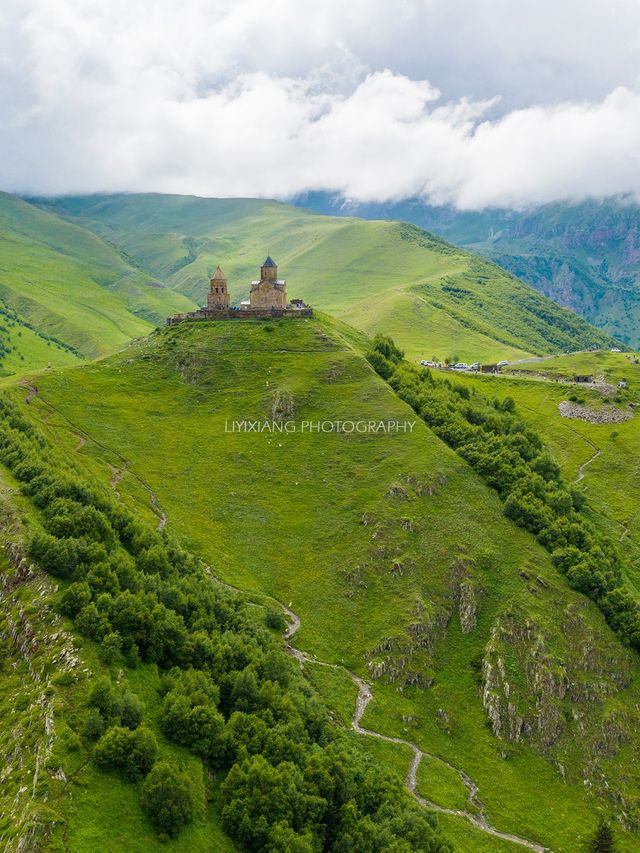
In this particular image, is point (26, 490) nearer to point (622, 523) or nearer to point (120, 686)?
point (120, 686)

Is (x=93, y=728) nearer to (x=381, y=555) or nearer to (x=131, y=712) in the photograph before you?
(x=131, y=712)

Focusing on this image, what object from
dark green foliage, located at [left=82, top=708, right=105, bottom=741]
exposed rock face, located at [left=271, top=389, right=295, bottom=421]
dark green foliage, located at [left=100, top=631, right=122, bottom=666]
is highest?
exposed rock face, located at [left=271, top=389, right=295, bottom=421]

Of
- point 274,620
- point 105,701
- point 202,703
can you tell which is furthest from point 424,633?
point 105,701

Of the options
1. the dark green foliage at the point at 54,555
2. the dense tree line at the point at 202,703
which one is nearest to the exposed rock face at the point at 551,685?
the dense tree line at the point at 202,703

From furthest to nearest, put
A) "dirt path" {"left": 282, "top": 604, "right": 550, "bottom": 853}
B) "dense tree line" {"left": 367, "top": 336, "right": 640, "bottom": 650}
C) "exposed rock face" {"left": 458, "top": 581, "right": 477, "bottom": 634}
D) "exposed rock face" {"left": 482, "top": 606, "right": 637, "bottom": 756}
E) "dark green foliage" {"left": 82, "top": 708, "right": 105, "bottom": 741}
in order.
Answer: "dense tree line" {"left": 367, "top": 336, "right": 640, "bottom": 650}
"exposed rock face" {"left": 458, "top": 581, "right": 477, "bottom": 634}
"exposed rock face" {"left": 482, "top": 606, "right": 637, "bottom": 756}
"dirt path" {"left": 282, "top": 604, "right": 550, "bottom": 853}
"dark green foliage" {"left": 82, "top": 708, "right": 105, "bottom": 741}

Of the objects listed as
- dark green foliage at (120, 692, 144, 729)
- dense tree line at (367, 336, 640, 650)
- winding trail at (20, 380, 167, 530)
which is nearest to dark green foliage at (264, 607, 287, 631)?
winding trail at (20, 380, 167, 530)

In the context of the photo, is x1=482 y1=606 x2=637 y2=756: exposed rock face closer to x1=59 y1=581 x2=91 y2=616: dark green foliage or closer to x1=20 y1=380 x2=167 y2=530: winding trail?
x1=20 y1=380 x2=167 y2=530: winding trail

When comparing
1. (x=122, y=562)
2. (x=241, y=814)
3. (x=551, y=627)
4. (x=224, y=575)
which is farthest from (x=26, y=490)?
(x=551, y=627)
